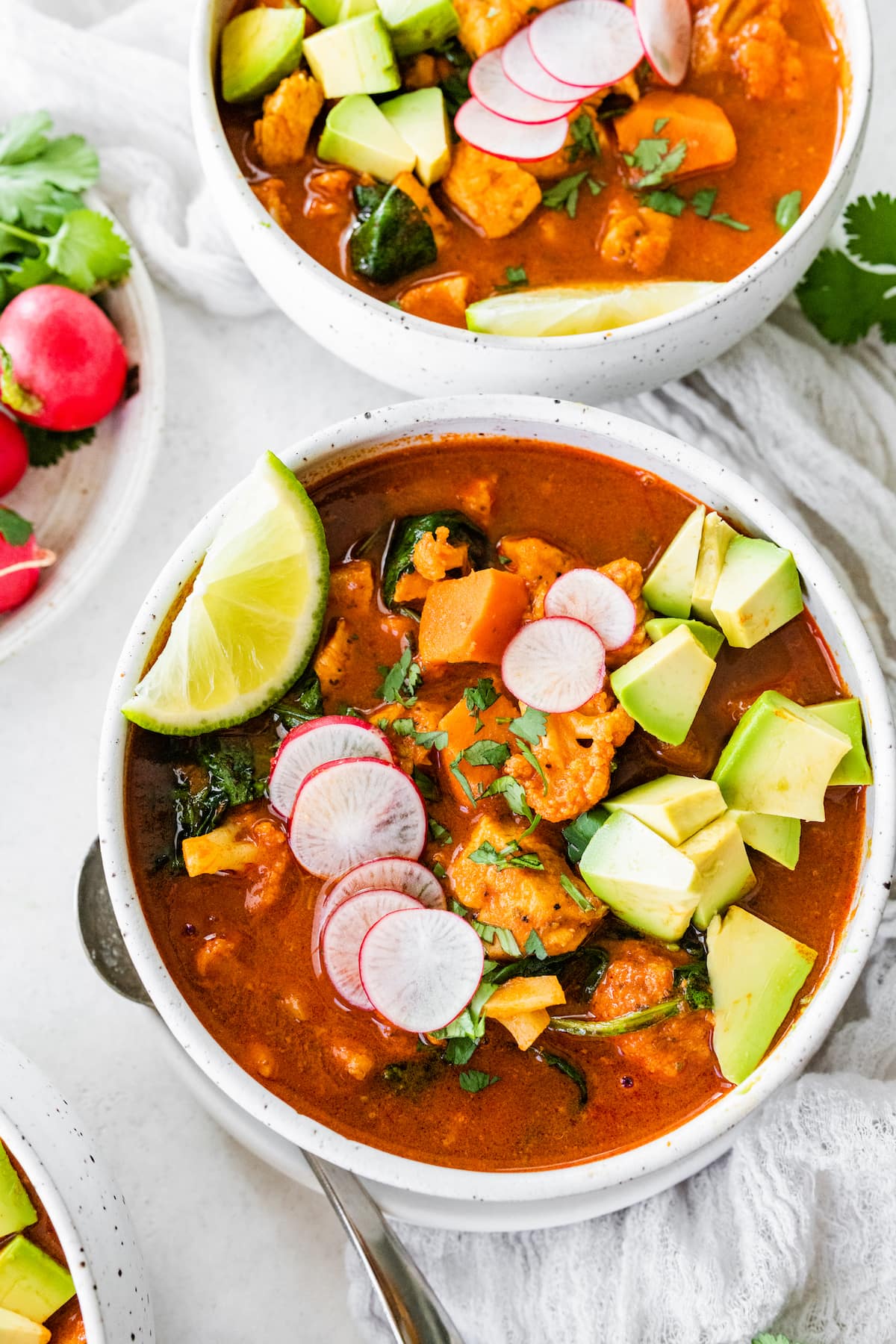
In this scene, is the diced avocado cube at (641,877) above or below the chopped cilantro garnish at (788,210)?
below

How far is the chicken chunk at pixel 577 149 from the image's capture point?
2781 mm

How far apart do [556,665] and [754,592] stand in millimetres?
395

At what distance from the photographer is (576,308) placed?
8.79 ft

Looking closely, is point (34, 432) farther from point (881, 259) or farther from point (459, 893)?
point (881, 259)

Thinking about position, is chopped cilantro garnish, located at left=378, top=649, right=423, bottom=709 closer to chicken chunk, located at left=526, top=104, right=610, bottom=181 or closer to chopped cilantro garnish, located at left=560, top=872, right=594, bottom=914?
chopped cilantro garnish, located at left=560, top=872, right=594, bottom=914

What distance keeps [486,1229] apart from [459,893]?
0.75 meters

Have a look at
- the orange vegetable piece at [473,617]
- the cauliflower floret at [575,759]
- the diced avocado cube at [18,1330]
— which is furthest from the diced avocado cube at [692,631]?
the diced avocado cube at [18,1330]

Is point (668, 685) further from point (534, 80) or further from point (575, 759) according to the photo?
point (534, 80)

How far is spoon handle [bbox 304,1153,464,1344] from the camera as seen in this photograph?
2.62 m

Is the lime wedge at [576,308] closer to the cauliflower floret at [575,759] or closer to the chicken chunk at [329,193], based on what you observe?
the chicken chunk at [329,193]

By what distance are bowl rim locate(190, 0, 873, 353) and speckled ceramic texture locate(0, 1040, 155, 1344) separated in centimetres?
164

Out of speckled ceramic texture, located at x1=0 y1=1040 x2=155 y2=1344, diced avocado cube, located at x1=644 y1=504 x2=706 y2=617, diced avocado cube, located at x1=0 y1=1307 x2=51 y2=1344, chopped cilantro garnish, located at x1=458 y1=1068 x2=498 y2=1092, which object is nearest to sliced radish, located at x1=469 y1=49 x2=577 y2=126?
diced avocado cube, located at x1=644 y1=504 x2=706 y2=617

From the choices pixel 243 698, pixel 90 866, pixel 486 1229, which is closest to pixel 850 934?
pixel 486 1229

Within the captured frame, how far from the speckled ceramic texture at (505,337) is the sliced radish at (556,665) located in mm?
553
